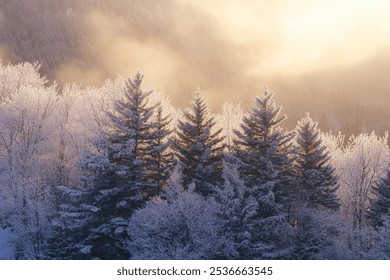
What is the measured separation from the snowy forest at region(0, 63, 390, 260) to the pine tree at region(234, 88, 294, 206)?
0.22 feet

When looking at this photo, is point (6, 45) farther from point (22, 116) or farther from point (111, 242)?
Answer: point (111, 242)

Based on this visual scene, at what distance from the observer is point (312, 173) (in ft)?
95.8

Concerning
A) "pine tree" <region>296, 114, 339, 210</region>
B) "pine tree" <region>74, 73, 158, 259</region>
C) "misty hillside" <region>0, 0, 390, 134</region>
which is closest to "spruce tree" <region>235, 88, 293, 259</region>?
"pine tree" <region>296, 114, 339, 210</region>

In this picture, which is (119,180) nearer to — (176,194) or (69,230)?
(176,194)

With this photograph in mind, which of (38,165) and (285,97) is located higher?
(285,97)

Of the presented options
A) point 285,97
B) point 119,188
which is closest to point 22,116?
point 119,188

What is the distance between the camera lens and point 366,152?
42406mm

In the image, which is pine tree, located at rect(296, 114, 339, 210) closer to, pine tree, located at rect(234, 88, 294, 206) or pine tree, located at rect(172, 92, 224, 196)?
pine tree, located at rect(234, 88, 294, 206)

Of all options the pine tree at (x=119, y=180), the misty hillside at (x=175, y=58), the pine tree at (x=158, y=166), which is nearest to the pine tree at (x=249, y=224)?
the pine tree at (x=158, y=166)

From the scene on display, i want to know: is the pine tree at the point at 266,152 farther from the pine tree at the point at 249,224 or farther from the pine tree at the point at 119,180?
the pine tree at the point at 119,180

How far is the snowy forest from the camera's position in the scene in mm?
22391

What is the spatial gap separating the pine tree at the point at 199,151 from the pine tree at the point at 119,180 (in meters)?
2.20

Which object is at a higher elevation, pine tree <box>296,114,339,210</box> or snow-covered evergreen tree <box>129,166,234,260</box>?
pine tree <box>296,114,339,210</box>

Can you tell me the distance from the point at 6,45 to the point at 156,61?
31.6 metres
